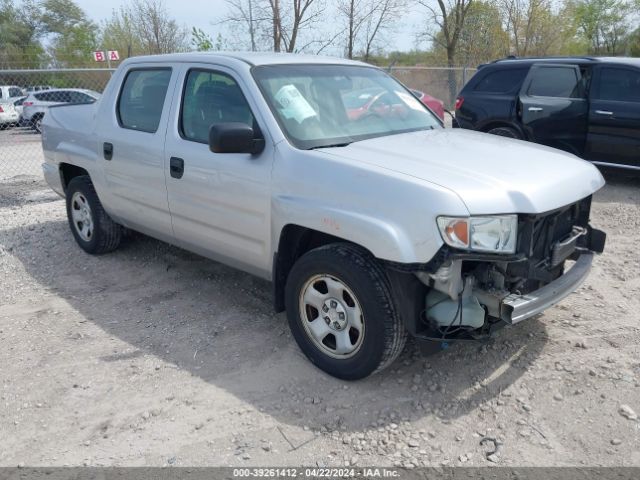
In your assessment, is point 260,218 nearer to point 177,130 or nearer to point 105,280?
point 177,130

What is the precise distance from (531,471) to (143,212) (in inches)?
137

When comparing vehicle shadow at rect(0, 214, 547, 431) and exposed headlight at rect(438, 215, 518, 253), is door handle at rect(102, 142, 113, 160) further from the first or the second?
exposed headlight at rect(438, 215, 518, 253)

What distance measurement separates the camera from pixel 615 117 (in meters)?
7.87

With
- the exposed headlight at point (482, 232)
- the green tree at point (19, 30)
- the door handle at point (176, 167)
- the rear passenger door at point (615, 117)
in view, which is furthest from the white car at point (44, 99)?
the green tree at point (19, 30)

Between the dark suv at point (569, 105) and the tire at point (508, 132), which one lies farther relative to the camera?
the tire at point (508, 132)

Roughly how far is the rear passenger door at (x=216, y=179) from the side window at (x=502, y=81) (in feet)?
20.3

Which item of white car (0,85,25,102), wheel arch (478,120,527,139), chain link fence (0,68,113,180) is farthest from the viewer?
white car (0,85,25,102)

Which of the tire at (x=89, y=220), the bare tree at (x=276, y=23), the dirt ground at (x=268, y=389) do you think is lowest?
the dirt ground at (x=268, y=389)

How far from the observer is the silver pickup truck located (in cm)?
293

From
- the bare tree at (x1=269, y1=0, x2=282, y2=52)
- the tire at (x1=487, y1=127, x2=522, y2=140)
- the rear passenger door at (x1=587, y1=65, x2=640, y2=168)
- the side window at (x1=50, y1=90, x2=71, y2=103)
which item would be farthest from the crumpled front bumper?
the side window at (x1=50, y1=90, x2=71, y2=103)

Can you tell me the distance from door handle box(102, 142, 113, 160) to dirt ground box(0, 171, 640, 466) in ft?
3.81

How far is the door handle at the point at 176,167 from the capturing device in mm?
4152

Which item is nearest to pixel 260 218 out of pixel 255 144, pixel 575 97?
pixel 255 144

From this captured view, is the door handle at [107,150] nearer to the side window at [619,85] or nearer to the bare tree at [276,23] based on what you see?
the side window at [619,85]
